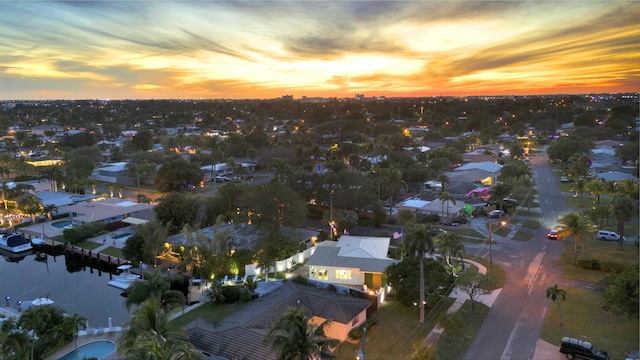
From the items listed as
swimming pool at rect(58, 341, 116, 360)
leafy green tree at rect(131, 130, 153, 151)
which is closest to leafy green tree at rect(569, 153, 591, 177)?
swimming pool at rect(58, 341, 116, 360)

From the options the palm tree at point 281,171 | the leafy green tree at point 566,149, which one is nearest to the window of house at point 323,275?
the palm tree at point 281,171

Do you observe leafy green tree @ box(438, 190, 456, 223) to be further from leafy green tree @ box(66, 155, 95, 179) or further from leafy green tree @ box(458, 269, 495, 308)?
leafy green tree @ box(66, 155, 95, 179)

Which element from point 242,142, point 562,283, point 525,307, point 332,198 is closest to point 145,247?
point 332,198

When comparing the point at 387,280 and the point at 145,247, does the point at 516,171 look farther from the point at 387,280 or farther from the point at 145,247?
the point at 145,247

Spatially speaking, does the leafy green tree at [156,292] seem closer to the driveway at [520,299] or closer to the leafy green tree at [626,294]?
the driveway at [520,299]

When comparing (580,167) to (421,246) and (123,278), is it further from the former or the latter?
(123,278)

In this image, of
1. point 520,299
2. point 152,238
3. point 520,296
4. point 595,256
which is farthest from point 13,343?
point 595,256
